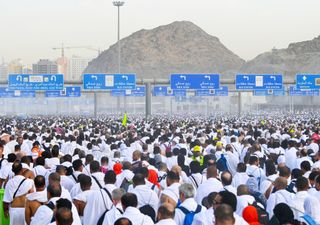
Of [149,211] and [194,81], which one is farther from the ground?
[194,81]

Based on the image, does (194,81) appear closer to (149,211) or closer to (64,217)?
(149,211)

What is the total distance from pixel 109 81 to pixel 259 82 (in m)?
11.2

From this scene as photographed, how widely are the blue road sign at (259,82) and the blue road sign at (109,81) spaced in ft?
26.7

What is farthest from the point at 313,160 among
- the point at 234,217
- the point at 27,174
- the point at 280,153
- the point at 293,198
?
the point at 234,217

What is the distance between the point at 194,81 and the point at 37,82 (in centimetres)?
1142

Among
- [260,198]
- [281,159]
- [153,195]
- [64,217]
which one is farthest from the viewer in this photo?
[281,159]

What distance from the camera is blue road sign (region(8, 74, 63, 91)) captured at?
49312mm

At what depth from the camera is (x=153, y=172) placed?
40.4 feet

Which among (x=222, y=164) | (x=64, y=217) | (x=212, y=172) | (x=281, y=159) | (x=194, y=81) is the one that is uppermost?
(x=194, y=81)

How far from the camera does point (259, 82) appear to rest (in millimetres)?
50469

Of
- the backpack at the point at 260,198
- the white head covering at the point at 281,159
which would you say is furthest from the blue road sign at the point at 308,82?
the backpack at the point at 260,198

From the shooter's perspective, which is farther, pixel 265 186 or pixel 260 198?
pixel 265 186

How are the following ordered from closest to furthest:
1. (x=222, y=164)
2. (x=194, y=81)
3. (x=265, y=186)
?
(x=265, y=186)
(x=222, y=164)
(x=194, y=81)

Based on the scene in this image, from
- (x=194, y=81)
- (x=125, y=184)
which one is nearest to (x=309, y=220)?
(x=125, y=184)
